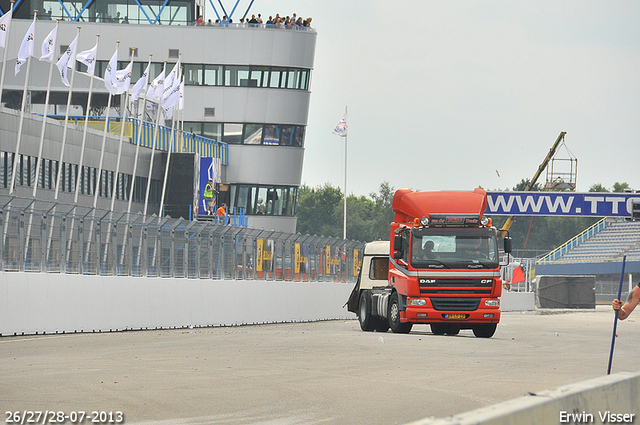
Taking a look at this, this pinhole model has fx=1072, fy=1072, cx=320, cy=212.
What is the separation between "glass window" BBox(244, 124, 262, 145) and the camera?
72.5m

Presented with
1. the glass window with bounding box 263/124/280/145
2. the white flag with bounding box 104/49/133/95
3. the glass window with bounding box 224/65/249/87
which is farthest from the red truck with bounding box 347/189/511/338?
the glass window with bounding box 263/124/280/145

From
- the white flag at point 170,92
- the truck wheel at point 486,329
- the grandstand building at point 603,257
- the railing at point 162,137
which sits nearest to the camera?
the truck wheel at point 486,329

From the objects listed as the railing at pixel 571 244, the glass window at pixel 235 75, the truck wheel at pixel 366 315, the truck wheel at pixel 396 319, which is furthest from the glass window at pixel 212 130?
the truck wheel at pixel 396 319

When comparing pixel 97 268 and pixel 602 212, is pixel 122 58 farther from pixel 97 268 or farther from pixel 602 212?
pixel 97 268

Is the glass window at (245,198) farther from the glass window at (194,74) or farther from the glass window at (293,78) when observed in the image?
the glass window at (194,74)

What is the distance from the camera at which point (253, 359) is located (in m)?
15.4

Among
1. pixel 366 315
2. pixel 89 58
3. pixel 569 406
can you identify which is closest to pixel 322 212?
pixel 89 58

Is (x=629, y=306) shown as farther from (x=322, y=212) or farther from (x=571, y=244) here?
(x=322, y=212)

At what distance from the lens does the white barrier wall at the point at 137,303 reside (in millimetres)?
19953

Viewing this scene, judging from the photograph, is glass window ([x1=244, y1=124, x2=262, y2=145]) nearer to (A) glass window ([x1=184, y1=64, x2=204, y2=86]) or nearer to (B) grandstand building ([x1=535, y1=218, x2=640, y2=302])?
(A) glass window ([x1=184, y1=64, x2=204, y2=86])

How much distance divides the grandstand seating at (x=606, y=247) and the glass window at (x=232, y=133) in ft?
104

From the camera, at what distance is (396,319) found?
79.7ft

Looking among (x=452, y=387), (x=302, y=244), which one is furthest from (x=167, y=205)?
(x=452, y=387)

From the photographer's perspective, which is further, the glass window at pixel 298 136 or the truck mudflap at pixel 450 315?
the glass window at pixel 298 136
